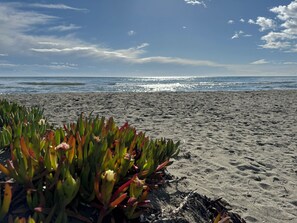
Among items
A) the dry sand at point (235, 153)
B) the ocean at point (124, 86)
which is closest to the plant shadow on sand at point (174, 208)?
the dry sand at point (235, 153)

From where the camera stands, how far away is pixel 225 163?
563 centimetres

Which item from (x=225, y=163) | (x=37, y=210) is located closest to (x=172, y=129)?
(x=225, y=163)

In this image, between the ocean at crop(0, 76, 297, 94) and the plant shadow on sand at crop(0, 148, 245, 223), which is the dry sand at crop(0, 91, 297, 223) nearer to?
the plant shadow on sand at crop(0, 148, 245, 223)

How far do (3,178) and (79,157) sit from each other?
806 mm

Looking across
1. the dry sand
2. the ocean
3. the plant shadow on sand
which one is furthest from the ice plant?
the ocean

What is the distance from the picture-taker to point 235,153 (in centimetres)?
627

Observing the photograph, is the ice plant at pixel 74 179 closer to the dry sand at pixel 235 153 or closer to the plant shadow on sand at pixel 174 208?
the plant shadow on sand at pixel 174 208

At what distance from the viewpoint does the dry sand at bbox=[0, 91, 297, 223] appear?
417 cm

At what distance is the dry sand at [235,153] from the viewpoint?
417 centimetres

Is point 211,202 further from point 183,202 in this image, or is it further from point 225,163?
point 225,163

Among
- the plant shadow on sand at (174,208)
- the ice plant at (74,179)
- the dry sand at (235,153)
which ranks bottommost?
the dry sand at (235,153)

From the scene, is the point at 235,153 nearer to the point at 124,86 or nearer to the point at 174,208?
the point at 174,208

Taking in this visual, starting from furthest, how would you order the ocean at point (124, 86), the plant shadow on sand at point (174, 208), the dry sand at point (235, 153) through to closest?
the ocean at point (124, 86) < the dry sand at point (235, 153) < the plant shadow on sand at point (174, 208)

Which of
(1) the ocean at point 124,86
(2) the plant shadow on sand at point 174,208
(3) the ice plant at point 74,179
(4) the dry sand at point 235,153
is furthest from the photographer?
(1) the ocean at point 124,86
